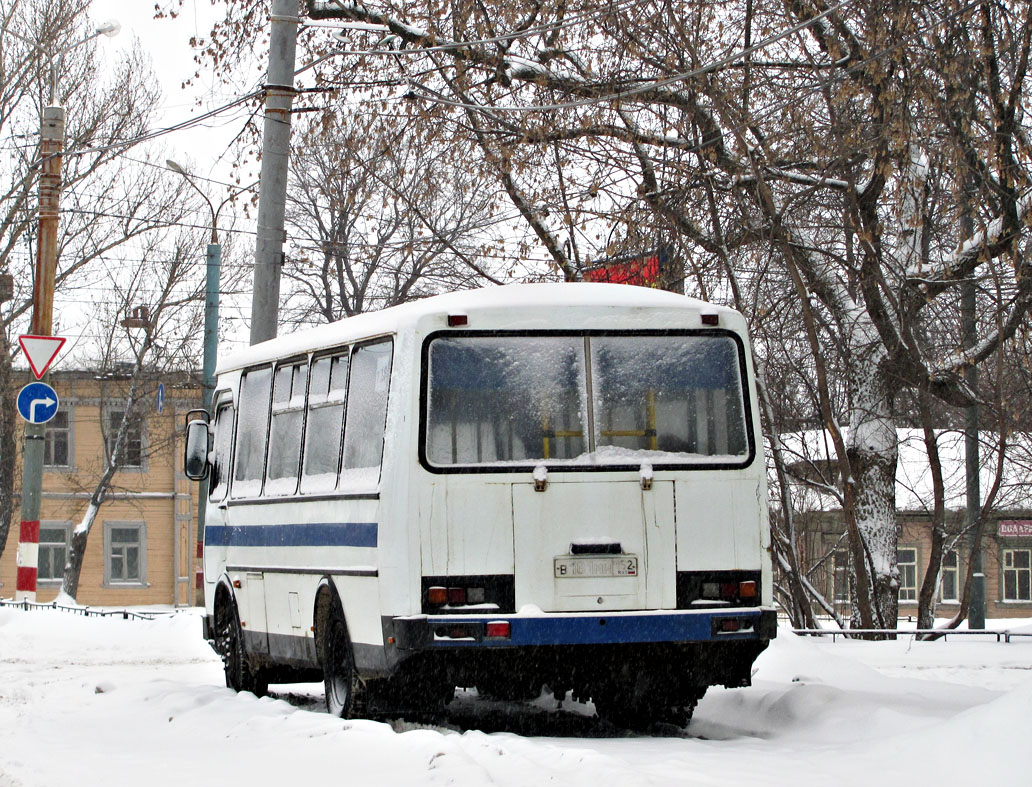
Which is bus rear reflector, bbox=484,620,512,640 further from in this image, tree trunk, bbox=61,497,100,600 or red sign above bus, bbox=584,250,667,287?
tree trunk, bbox=61,497,100,600

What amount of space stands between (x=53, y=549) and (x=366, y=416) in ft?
147

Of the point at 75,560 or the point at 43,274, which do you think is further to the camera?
the point at 75,560

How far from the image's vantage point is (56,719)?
34.7 ft

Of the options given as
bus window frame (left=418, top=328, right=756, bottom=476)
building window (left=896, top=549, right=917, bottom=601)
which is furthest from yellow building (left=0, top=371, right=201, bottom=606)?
bus window frame (left=418, top=328, right=756, bottom=476)

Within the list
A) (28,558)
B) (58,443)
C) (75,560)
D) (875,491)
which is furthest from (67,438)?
(875,491)

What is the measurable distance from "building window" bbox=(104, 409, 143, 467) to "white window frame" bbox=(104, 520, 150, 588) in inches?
77.5

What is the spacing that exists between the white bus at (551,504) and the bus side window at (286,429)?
1.12m

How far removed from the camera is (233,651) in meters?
12.9

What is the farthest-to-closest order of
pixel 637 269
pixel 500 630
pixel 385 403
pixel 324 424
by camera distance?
pixel 637 269
pixel 324 424
pixel 385 403
pixel 500 630

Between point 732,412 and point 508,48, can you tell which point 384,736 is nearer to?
point 732,412

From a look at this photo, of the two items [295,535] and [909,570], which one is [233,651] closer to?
[295,535]

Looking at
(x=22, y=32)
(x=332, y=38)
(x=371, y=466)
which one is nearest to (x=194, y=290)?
(x=22, y=32)

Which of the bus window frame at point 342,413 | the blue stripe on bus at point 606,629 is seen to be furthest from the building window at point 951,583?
the blue stripe on bus at point 606,629

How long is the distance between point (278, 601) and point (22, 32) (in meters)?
30.8
